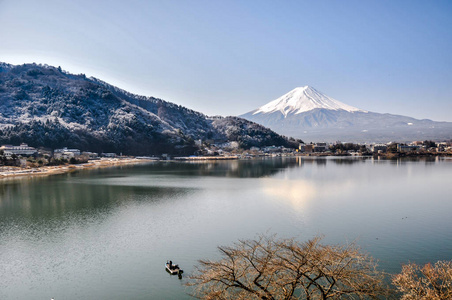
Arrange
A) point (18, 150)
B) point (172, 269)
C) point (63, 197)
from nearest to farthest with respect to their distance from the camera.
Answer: point (172, 269), point (63, 197), point (18, 150)

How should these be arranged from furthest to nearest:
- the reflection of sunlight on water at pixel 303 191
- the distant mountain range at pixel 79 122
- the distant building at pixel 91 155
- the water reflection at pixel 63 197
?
the distant mountain range at pixel 79 122 → the distant building at pixel 91 155 → the reflection of sunlight on water at pixel 303 191 → the water reflection at pixel 63 197

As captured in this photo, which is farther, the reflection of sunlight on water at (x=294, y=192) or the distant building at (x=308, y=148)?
the distant building at (x=308, y=148)

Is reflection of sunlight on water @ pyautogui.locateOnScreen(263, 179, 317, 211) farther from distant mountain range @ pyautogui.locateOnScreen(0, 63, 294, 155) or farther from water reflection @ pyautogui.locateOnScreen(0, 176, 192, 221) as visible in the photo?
distant mountain range @ pyautogui.locateOnScreen(0, 63, 294, 155)

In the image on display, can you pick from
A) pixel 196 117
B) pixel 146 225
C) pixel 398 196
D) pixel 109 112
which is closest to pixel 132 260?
pixel 146 225

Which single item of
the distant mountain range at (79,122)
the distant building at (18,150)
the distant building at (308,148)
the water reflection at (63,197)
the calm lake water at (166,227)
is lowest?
the calm lake water at (166,227)

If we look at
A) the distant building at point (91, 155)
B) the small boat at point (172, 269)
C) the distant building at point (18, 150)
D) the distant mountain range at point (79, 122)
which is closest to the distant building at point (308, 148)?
the distant mountain range at point (79, 122)

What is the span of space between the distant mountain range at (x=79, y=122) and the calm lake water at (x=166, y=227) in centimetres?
6064

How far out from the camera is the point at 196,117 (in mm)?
164125

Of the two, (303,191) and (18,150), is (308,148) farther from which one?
(303,191)

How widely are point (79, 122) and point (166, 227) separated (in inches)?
3894

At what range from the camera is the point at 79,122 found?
10931 centimetres

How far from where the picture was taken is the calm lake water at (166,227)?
13.6 m

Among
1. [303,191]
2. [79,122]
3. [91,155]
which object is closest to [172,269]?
[303,191]

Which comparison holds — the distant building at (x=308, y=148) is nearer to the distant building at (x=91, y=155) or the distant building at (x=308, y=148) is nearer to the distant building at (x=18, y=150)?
the distant building at (x=91, y=155)
